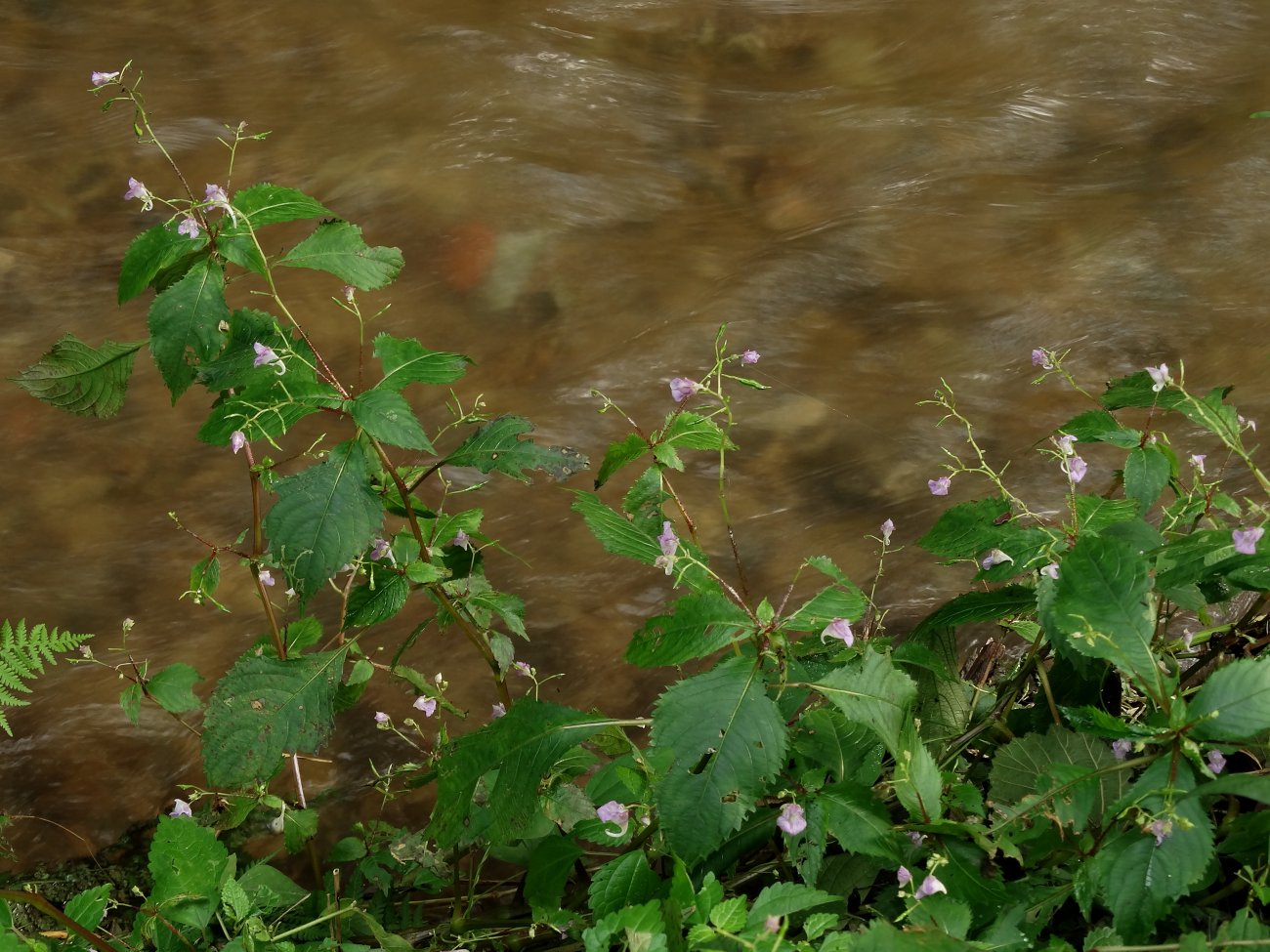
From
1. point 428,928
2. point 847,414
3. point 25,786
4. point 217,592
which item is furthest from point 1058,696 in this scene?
point 25,786

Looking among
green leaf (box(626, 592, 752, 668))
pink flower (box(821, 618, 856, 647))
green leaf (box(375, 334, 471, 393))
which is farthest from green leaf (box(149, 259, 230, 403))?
pink flower (box(821, 618, 856, 647))

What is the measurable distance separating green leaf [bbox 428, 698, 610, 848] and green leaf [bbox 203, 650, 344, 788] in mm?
266

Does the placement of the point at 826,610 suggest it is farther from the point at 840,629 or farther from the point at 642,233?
the point at 642,233

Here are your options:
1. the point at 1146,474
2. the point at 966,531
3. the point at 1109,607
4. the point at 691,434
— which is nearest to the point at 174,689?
the point at 691,434

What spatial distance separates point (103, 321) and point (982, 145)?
298 cm

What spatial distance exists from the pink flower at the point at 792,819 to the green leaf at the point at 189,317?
3.63 feet

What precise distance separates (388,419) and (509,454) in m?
0.23

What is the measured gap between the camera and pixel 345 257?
74.4 inches

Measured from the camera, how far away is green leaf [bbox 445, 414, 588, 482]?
1.90 m

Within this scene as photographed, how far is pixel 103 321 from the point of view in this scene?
12.3ft

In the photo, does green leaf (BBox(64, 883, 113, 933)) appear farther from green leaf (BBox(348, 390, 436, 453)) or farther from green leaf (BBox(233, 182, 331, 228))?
green leaf (BBox(233, 182, 331, 228))

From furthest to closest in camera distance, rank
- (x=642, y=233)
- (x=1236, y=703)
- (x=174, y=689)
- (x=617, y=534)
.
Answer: (x=642, y=233)
(x=174, y=689)
(x=617, y=534)
(x=1236, y=703)

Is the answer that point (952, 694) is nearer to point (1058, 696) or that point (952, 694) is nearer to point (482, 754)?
point (1058, 696)

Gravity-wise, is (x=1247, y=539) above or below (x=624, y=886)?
above
